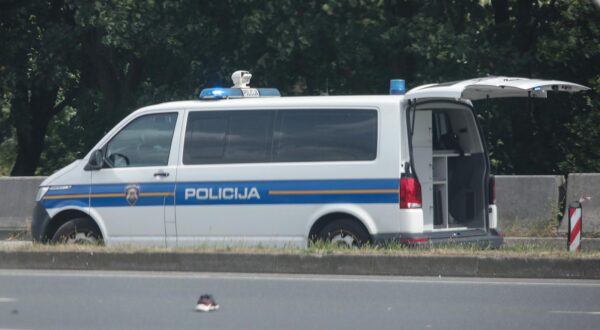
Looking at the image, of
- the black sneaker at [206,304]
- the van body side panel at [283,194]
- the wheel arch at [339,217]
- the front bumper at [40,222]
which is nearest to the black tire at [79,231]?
the front bumper at [40,222]

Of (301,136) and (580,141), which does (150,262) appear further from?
(580,141)

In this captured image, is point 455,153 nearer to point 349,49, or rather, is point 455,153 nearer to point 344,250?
point 344,250

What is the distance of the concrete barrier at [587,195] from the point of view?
16016 mm

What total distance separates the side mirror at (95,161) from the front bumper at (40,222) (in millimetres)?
767

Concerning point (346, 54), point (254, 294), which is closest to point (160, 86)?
point (346, 54)

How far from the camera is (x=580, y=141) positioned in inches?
890

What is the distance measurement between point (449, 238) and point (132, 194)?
3508 mm

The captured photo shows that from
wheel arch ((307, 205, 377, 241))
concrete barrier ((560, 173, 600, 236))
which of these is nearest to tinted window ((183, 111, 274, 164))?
wheel arch ((307, 205, 377, 241))

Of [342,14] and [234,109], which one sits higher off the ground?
[342,14]

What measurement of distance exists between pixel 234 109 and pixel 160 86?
43.3 feet

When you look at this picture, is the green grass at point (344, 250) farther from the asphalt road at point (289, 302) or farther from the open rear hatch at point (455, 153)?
the open rear hatch at point (455, 153)

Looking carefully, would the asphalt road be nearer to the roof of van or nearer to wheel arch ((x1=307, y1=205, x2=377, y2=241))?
wheel arch ((x1=307, y1=205, x2=377, y2=241))

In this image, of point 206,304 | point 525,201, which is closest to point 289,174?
point 206,304

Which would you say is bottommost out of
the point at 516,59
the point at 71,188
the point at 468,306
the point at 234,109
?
the point at 468,306
